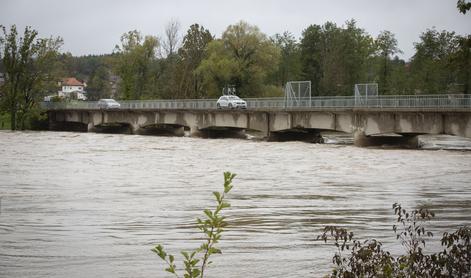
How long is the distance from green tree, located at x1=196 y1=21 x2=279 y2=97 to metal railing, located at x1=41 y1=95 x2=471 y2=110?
9769mm

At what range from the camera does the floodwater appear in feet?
32.7

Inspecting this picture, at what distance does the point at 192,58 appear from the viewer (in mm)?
83938

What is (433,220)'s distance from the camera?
45.2 ft

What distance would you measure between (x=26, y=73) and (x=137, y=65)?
2090 centimetres

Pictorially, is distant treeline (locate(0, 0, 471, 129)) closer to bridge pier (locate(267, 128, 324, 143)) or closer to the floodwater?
bridge pier (locate(267, 128, 324, 143))

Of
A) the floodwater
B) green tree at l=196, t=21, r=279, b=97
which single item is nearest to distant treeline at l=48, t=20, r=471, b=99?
green tree at l=196, t=21, r=279, b=97

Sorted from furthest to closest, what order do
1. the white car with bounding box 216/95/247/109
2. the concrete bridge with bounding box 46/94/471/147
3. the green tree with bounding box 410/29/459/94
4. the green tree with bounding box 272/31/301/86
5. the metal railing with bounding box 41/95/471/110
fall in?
the green tree with bounding box 272/31/301/86 → the green tree with bounding box 410/29/459/94 → the white car with bounding box 216/95/247/109 → the metal railing with bounding box 41/95/471/110 → the concrete bridge with bounding box 46/94/471/147

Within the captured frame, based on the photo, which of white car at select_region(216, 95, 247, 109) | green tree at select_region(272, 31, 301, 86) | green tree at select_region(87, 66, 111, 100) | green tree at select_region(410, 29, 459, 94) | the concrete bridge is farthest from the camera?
green tree at select_region(87, 66, 111, 100)

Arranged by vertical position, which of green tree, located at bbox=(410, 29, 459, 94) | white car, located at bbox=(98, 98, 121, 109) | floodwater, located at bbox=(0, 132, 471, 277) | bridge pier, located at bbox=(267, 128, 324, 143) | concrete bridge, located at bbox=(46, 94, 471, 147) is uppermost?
green tree, located at bbox=(410, 29, 459, 94)

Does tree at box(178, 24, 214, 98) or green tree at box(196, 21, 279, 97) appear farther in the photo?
tree at box(178, 24, 214, 98)

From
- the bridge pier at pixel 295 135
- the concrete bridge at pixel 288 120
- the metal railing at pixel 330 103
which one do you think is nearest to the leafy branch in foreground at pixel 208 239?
the concrete bridge at pixel 288 120

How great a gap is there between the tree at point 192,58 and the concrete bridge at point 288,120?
9.90m

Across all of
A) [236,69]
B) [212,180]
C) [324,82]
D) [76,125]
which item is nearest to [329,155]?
[212,180]

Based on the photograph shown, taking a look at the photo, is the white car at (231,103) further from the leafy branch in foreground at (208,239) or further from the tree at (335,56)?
the leafy branch in foreground at (208,239)
